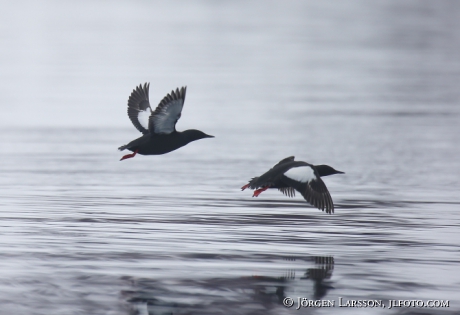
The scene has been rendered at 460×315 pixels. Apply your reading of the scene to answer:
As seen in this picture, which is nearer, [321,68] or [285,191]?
[285,191]

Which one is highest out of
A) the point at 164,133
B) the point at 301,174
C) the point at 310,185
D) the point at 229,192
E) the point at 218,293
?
the point at 164,133

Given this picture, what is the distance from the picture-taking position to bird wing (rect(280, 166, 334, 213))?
1095cm

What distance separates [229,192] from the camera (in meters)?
14.6

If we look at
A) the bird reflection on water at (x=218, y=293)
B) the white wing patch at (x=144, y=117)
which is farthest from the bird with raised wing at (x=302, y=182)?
the white wing patch at (x=144, y=117)

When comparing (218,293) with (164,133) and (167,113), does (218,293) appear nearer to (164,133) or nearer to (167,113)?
(167,113)

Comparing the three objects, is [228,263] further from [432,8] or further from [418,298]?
[432,8]

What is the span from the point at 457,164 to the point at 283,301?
10.4 metres

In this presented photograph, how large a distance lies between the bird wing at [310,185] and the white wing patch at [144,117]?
119 inches

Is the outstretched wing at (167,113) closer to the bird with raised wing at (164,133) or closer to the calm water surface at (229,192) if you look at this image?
the bird with raised wing at (164,133)

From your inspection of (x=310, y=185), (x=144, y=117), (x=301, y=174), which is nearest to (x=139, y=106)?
(x=144, y=117)

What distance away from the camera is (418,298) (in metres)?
8.45

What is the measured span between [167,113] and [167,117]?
0.06 metres

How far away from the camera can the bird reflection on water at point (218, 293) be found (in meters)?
8.12

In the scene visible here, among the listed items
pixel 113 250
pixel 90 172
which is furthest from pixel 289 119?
pixel 113 250
